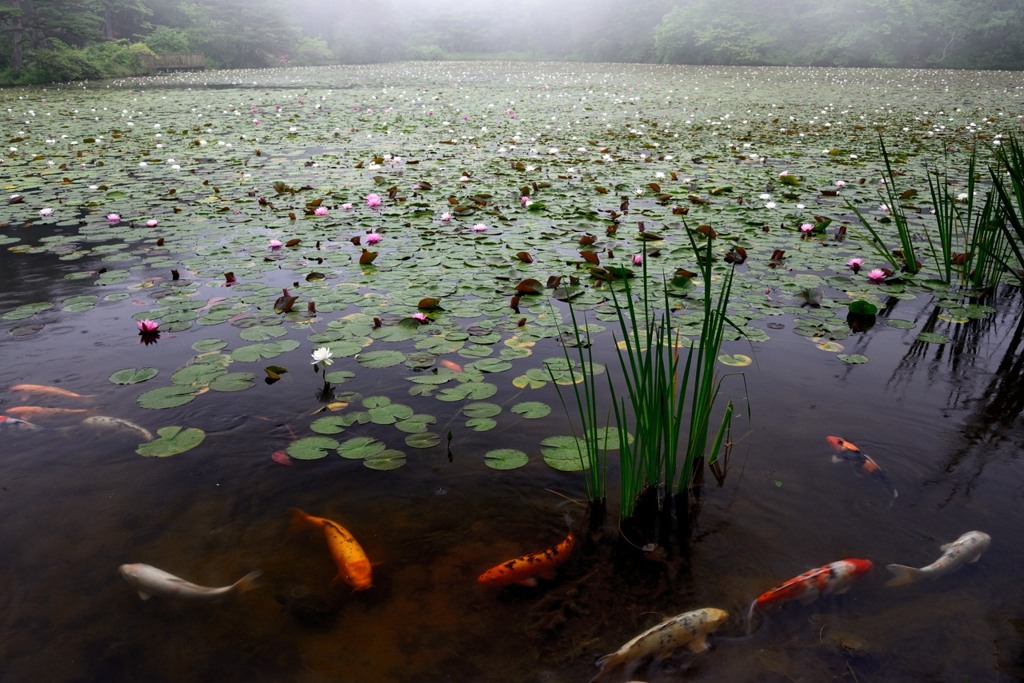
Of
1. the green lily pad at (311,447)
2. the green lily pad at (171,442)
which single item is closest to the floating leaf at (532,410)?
the green lily pad at (311,447)

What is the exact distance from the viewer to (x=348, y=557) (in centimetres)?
127

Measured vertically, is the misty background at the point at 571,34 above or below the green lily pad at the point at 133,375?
above

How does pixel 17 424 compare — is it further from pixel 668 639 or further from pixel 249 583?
pixel 668 639

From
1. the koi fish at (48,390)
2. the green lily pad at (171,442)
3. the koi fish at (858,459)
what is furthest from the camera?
the koi fish at (48,390)

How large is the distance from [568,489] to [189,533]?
93 cm

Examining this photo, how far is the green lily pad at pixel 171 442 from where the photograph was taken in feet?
5.28

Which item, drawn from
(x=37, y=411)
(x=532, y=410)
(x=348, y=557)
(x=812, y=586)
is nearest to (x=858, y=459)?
(x=812, y=586)

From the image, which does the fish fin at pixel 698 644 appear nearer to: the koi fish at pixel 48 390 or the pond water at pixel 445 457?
the pond water at pixel 445 457

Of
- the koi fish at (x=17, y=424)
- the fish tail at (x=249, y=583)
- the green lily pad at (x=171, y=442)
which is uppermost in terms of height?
the koi fish at (x=17, y=424)

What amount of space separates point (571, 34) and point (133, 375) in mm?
43883

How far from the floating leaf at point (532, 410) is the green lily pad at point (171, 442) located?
94 centimetres

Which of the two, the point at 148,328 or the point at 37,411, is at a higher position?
the point at 148,328

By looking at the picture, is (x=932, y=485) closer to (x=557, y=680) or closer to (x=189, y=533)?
(x=557, y=680)

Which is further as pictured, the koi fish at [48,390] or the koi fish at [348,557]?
the koi fish at [48,390]
